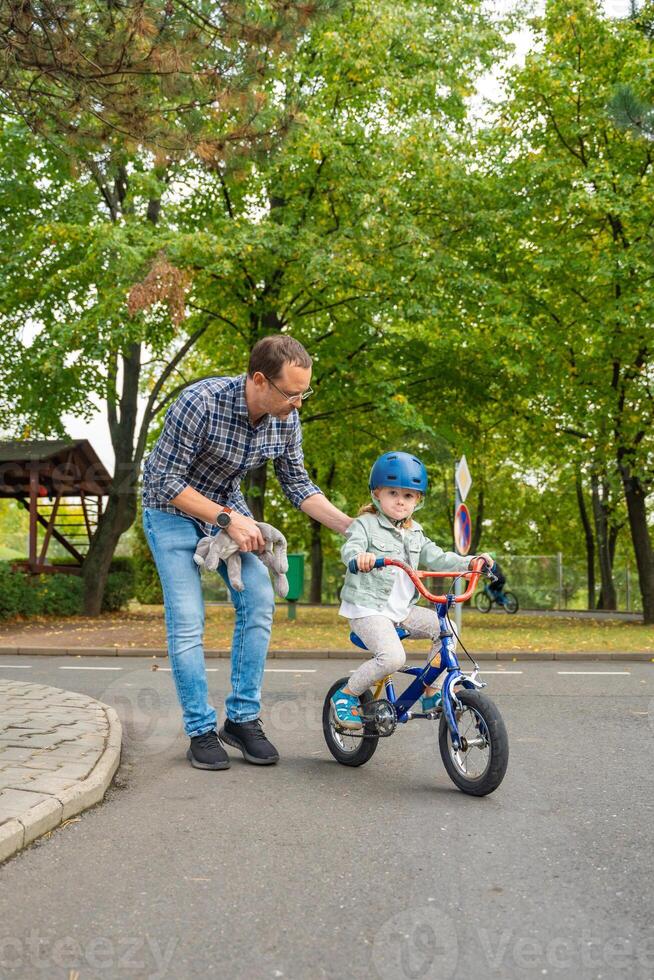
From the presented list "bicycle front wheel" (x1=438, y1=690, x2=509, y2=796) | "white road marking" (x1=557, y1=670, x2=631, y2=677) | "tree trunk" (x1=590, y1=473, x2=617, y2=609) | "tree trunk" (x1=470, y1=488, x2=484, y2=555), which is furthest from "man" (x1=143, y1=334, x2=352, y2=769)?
"tree trunk" (x1=470, y1=488, x2=484, y2=555)

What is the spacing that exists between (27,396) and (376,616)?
17.4m

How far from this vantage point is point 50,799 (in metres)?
4.07

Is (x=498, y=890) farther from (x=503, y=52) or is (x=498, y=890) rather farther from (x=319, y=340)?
(x=503, y=52)

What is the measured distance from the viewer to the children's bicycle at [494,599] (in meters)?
27.2

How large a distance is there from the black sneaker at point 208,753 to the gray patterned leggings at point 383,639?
70 centimetres

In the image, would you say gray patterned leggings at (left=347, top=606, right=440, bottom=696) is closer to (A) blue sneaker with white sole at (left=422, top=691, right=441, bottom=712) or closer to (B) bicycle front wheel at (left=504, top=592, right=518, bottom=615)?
(A) blue sneaker with white sole at (left=422, top=691, right=441, bottom=712)

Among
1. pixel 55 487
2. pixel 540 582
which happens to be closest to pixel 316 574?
pixel 540 582

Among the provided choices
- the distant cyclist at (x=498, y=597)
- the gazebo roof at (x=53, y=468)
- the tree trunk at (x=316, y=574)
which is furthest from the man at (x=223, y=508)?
the tree trunk at (x=316, y=574)

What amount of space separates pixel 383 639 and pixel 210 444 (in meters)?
1.22

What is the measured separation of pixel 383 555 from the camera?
484cm

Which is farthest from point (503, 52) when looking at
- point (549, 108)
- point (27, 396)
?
point (27, 396)

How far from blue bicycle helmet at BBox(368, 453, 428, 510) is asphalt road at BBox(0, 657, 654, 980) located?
1.38 m

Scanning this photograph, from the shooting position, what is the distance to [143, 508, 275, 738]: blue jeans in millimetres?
4945

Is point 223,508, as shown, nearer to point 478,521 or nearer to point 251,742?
point 251,742
